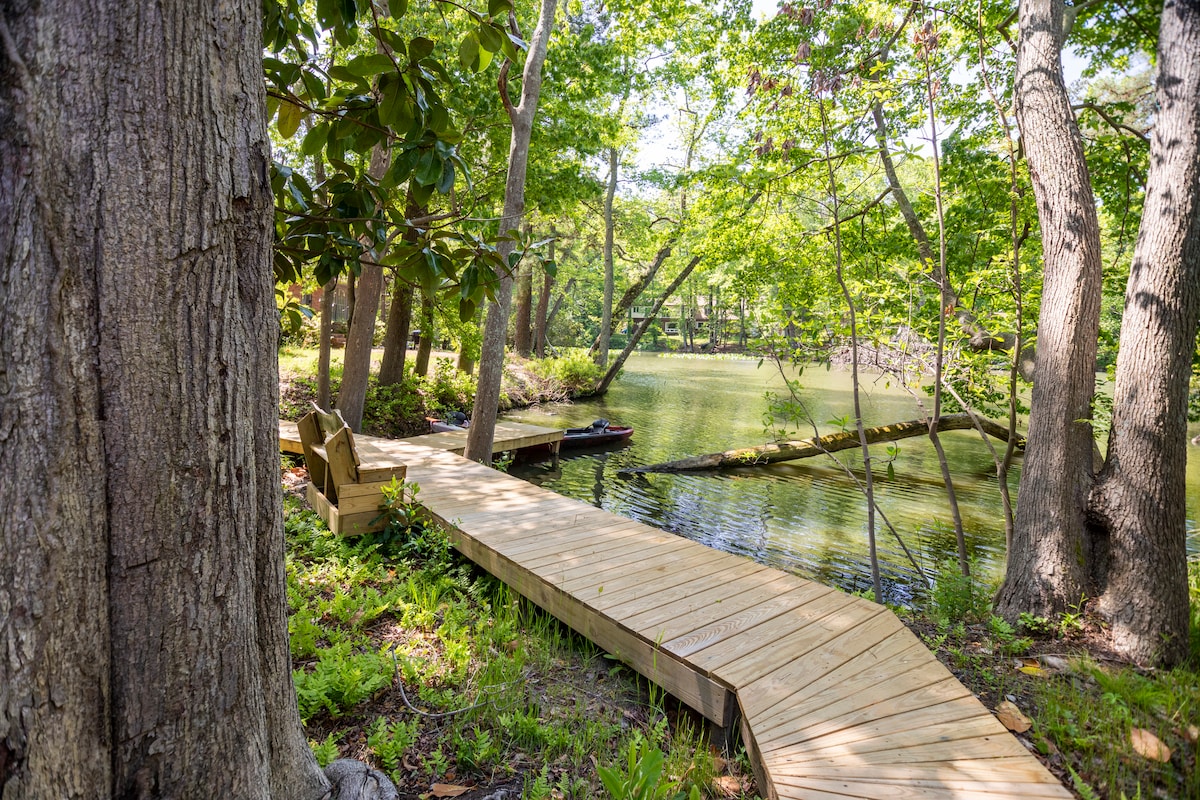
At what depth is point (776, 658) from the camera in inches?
124

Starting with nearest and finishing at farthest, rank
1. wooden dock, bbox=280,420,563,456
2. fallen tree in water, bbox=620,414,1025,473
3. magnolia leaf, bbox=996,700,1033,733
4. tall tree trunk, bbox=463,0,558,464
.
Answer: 1. magnolia leaf, bbox=996,700,1033,733
2. tall tree trunk, bbox=463,0,558,464
3. wooden dock, bbox=280,420,563,456
4. fallen tree in water, bbox=620,414,1025,473

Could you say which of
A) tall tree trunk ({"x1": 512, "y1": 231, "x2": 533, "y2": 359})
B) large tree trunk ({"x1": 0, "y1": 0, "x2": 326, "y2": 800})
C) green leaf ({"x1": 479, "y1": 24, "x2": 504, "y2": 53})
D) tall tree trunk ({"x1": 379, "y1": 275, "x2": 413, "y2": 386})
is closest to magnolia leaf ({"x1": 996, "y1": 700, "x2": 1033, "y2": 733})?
large tree trunk ({"x1": 0, "y1": 0, "x2": 326, "y2": 800})

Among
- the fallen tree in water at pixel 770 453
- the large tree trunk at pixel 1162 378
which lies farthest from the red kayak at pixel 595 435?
the large tree trunk at pixel 1162 378

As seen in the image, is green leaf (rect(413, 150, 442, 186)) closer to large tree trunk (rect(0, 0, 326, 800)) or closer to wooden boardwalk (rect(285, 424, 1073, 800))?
large tree trunk (rect(0, 0, 326, 800))

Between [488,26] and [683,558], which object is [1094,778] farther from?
[488,26]

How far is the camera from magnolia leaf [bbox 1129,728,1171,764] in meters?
2.64

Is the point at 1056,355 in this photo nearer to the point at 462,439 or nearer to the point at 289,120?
the point at 289,120

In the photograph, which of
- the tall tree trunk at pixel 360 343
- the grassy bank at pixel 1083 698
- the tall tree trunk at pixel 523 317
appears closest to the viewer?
the grassy bank at pixel 1083 698

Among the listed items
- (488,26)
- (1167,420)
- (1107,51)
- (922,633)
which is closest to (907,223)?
(1107,51)

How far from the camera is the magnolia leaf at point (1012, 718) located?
2.82 m

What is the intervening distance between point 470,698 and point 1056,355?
411 cm

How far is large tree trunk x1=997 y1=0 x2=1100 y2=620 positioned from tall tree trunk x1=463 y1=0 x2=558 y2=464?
4.68m

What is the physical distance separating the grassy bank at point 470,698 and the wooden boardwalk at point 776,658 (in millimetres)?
215

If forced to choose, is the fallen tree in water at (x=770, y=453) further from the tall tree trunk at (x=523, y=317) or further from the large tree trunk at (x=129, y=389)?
the tall tree trunk at (x=523, y=317)
